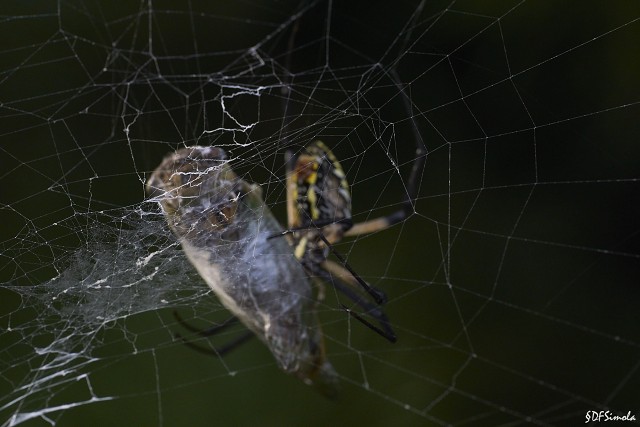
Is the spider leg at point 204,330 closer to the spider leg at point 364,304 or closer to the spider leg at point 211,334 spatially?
the spider leg at point 211,334

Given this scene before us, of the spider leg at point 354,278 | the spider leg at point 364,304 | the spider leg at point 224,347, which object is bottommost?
the spider leg at point 224,347

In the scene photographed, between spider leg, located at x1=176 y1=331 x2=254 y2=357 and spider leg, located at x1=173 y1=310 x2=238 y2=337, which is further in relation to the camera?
spider leg, located at x1=176 y1=331 x2=254 y2=357

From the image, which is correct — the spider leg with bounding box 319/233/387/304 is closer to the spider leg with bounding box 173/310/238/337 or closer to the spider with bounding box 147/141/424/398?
the spider with bounding box 147/141/424/398

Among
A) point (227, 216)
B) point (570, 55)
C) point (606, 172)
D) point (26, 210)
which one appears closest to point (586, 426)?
point (606, 172)

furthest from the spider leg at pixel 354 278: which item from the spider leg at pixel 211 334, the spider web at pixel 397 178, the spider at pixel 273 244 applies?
the spider leg at pixel 211 334

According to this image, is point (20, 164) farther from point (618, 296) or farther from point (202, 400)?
point (618, 296)

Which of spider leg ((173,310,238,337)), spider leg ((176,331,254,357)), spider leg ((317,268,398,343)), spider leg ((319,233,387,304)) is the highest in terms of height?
spider leg ((319,233,387,304))

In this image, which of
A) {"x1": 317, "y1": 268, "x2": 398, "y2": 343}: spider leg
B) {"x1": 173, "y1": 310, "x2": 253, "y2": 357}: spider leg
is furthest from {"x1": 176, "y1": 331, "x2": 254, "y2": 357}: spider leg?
{"x1": 317, "y1": 268, "x2": 398, "y2": 343}: spider leg

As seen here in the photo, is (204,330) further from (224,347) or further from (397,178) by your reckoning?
(397,178)

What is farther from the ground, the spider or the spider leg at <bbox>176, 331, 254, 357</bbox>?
the spider
